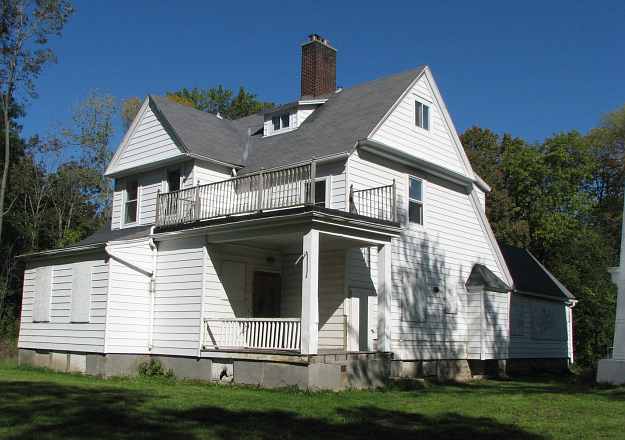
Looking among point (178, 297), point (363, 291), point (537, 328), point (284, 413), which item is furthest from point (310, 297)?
point (537, 328)

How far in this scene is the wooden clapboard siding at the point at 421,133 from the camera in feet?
64.2

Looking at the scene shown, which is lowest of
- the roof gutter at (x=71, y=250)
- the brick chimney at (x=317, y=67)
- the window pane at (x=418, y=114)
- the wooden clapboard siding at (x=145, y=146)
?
the roof gutter at (x=71, y=250)

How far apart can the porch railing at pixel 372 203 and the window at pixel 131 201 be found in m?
8.28

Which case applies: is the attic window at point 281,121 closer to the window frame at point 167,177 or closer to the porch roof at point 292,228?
the window frame at point 167,177

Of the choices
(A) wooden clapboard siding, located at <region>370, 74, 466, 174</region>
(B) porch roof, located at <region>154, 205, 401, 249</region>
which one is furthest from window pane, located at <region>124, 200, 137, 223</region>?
(A) wooden clapboard siding, located at <region>370, 74, 466, 174</region>

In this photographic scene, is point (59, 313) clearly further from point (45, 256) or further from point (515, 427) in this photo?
point (515, 427)

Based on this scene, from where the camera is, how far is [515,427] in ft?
33.4

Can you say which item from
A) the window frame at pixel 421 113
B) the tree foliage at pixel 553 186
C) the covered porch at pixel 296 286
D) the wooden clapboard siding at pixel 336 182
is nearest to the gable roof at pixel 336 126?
the wooden clapboard siding at pixel 336 182

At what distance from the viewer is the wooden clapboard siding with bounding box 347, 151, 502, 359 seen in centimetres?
1905

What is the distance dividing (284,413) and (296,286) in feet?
26.7

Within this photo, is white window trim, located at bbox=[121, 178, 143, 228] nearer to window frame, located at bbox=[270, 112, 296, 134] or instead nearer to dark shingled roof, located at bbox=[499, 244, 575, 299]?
window frame, located at bbox=[270, 112, 296, 134]

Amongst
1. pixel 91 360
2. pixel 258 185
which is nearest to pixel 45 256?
pixel 91 360

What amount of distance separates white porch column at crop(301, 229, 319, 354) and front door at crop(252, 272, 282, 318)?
4.19 metres

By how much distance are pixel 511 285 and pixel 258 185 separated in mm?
11614
